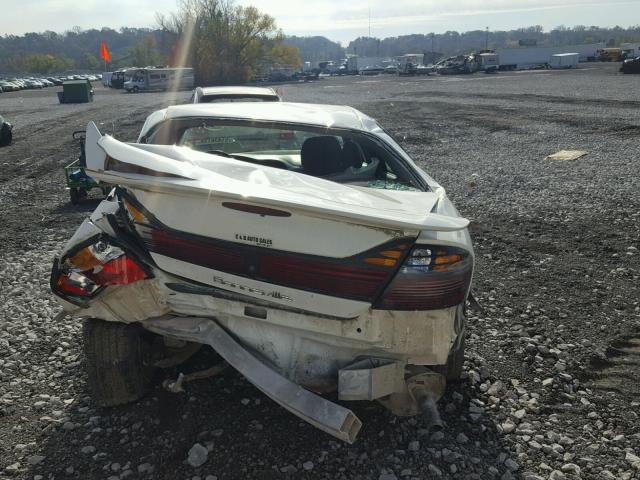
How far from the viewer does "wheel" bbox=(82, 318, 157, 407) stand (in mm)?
2875

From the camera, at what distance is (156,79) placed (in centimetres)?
4719

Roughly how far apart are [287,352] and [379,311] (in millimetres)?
529

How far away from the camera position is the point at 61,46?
573 feet

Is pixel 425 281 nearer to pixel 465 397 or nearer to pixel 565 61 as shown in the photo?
pixel 465 397

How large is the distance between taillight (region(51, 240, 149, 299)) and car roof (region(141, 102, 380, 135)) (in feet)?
4.31

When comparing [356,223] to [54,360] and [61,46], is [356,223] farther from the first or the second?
[61,46]

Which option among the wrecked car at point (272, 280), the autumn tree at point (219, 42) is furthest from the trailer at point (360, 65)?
the wrecked car at point (272, 280)

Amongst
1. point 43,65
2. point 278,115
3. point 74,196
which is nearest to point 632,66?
point 74,196

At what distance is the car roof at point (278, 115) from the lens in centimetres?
359

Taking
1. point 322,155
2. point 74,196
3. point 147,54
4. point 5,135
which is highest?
point 147,54

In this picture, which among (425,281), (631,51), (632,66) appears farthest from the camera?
(631,51)

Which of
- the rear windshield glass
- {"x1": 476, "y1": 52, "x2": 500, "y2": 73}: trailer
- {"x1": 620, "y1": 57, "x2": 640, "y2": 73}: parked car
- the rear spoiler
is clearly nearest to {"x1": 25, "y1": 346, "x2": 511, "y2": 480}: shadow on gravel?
the rear spoiler

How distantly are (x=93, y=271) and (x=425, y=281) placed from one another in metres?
1.64

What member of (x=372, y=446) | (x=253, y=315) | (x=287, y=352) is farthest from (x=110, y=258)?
(x=372, y=446)
